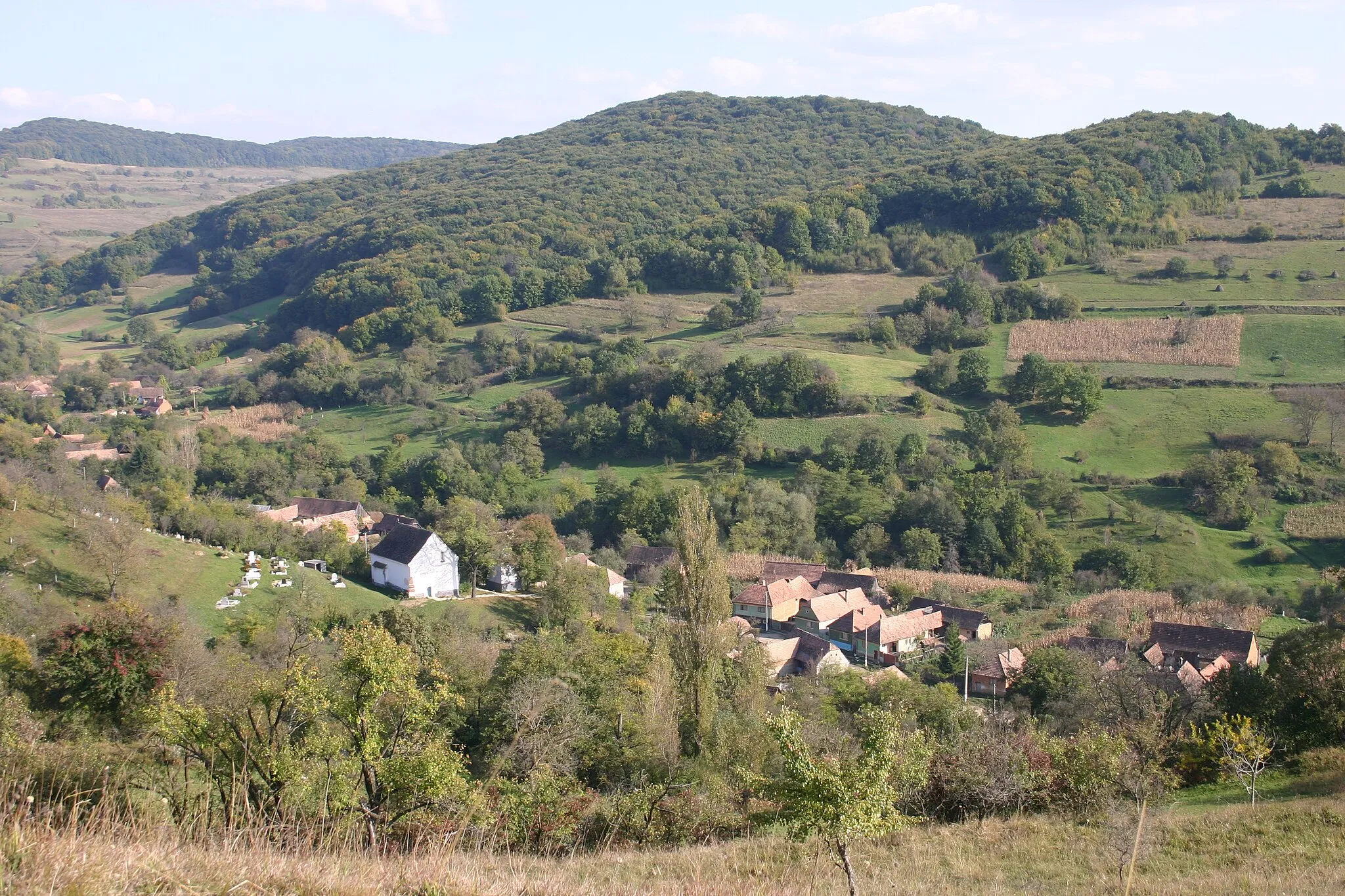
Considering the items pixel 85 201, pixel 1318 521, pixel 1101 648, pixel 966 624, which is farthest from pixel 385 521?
pixel 85 201

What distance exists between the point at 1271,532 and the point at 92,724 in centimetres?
3684

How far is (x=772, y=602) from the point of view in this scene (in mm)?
31375

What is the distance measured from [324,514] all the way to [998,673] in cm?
2791

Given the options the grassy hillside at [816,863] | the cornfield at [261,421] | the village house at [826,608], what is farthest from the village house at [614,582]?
the cornfield at [261,421]

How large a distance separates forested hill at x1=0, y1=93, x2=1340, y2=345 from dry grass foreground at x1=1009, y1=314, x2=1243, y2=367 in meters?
12.0

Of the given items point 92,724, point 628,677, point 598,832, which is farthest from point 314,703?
point 628,677

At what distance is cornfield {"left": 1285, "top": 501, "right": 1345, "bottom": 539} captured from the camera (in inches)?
1307

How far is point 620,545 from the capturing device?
38.4 meters

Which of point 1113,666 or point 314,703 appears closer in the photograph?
point 314,703

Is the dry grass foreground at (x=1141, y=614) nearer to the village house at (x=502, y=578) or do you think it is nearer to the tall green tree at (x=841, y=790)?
the village house at (x=502, y=578)

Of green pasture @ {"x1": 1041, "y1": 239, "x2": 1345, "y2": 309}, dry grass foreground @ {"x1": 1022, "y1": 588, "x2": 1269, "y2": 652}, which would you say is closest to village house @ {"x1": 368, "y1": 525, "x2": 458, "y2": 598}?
dry grass foreground @ {"x1": 1022, "y1": 588, "x2": 1269, "y2": 652}

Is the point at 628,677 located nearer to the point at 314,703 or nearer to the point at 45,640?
the point at 314,703

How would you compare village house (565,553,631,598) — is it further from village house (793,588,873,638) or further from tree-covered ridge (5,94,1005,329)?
tree-covered ridge (5,94,1005,329)

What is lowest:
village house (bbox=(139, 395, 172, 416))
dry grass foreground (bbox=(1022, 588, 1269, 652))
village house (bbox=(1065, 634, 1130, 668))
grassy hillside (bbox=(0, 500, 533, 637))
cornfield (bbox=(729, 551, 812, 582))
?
cornfield (bbox=(729, 551, 812, 582))
